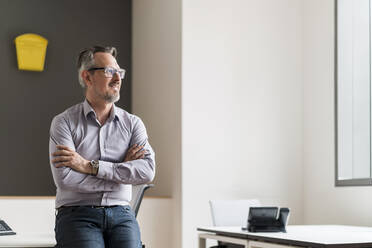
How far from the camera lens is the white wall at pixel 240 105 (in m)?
5.64

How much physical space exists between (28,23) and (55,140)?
370 cm

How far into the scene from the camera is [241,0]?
19.6 ft

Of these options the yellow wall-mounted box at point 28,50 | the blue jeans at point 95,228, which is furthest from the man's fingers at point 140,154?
the yellow wall-mounted box at point 28,50

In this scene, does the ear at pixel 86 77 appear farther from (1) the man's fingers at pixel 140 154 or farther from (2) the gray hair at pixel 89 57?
(1) the man's fingers at pixel 140 154

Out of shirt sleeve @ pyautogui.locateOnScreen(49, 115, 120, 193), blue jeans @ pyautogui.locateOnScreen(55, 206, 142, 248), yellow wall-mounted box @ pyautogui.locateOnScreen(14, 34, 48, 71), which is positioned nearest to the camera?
blue jeans @ pyautogui.locateOnScreen(55, 206, 142, 248)

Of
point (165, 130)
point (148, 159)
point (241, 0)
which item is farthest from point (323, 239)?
point (241, 0)

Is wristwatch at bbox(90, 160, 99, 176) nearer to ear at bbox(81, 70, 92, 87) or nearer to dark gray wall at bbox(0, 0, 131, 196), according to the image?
ear at bbox(81, 70, 92, 87)

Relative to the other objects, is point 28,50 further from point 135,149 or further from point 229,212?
point 135,149

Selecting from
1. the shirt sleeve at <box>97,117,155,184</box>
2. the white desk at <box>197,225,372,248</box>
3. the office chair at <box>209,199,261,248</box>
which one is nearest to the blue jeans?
the shirt sleeve at <box>97,117,155,184</box>

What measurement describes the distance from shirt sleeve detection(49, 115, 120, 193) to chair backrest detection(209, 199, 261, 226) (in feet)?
7.33

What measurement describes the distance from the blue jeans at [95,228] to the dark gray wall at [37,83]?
3.65m

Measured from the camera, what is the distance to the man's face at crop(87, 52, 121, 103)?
8.82 feet

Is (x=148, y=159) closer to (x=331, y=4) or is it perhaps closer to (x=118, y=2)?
(x=331, y=4)

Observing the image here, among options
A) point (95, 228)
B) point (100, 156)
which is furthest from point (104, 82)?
point (95, 228)
